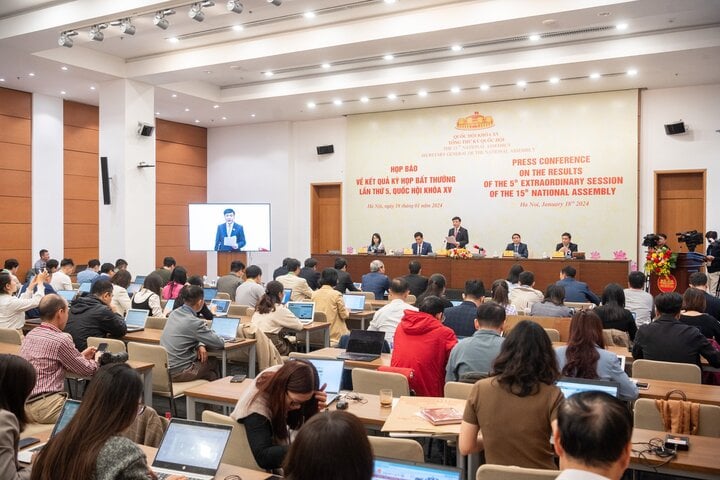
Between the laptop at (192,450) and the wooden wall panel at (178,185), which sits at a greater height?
the wooden wall panel at (178,185)

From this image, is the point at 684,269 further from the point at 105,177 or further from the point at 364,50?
the point at 105,177

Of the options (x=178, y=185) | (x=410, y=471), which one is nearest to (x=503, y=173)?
(x=178, y=185)

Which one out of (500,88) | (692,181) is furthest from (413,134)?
(692,181)

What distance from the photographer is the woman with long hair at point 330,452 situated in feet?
4.69

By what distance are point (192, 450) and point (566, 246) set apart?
996cm

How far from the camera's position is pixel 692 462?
8.46 ft

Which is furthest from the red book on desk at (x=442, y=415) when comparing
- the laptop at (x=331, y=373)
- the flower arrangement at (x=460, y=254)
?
the flower arrangement at (x=460, y=254)

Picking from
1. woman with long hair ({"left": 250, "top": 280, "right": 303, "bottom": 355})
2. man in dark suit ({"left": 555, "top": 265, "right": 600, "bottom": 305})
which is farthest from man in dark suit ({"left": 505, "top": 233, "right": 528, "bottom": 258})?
woman with long hair ({"left": 250, "top": 280, "right": 303, "bottom": 355})

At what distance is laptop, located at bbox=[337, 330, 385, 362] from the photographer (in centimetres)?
470

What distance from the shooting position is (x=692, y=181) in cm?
1148

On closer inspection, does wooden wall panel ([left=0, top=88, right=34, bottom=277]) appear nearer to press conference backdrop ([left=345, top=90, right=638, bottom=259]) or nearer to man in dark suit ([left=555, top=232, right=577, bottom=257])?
press conference backdrop ([left=345, top=90, right=638, bottom=259])

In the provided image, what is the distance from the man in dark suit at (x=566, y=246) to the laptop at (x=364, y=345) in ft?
24.1

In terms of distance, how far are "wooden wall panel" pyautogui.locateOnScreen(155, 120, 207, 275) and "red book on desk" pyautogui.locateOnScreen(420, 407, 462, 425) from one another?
42.6 ft

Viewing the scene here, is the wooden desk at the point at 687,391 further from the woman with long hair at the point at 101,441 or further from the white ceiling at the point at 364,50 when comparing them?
the white ceiling at the point at 364,50
